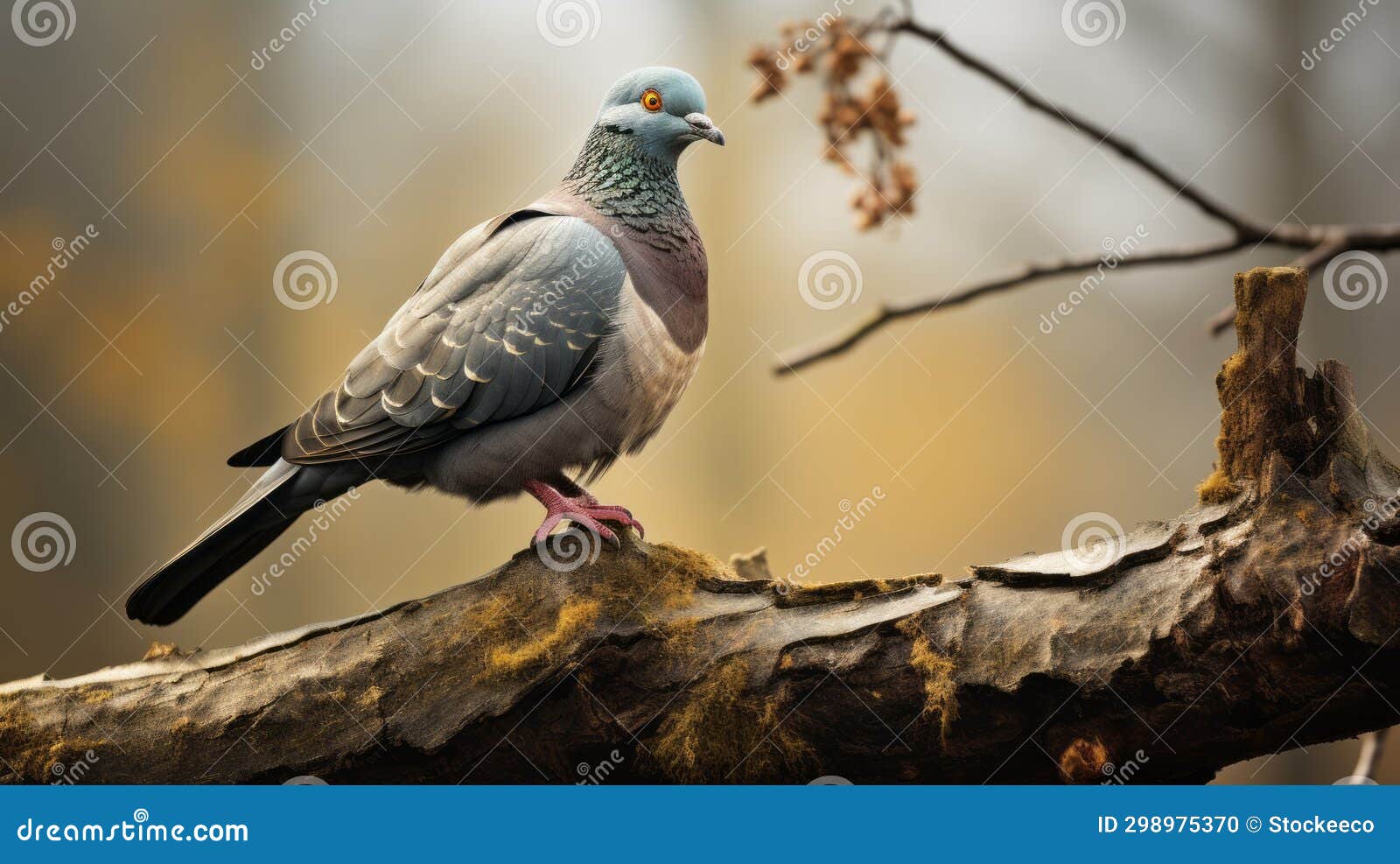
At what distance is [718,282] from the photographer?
329cm

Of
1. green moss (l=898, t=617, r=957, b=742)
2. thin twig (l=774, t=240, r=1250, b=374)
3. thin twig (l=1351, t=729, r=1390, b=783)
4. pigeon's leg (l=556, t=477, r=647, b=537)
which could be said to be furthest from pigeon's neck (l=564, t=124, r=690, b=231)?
thin twig (l=1351, t=729, r=1390, b=783)

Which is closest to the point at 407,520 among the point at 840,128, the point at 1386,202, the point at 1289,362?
the point at 840,128

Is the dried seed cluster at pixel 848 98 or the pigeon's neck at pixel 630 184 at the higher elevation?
the dried seed cluster at pixel 848 98

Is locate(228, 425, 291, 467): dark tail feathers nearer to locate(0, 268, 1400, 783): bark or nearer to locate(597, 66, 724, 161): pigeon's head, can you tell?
locate(0, 268, 1400, 783): bark

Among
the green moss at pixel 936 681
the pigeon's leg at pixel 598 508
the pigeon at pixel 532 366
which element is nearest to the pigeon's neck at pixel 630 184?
the pigeon at pixel 532 366

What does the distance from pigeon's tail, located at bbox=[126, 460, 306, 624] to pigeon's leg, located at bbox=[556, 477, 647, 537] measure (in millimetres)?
465

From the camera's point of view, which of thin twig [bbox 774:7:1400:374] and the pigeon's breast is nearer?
thin twig [bbox 774:7:1400:374]

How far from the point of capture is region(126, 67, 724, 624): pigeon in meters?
1.76

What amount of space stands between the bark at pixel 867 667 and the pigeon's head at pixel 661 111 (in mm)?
704

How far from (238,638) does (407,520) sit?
2.00 ft

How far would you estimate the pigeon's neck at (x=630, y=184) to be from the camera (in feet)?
6.05

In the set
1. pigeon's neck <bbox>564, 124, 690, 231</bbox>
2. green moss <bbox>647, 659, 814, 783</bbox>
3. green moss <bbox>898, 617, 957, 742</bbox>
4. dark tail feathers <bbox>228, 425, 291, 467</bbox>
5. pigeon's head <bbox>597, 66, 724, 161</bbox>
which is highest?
pigeon's head <bbox>597, 66, 724, 161</bbox>

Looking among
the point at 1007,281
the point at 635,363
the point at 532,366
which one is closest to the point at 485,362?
the point at 532,366

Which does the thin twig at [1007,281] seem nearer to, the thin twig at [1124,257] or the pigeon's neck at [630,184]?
the thin twig at [1124,257]
